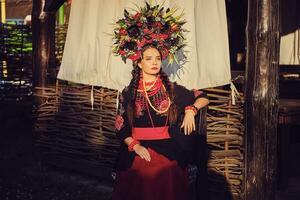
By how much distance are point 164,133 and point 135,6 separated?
2.56 m

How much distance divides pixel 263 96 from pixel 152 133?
1.28m

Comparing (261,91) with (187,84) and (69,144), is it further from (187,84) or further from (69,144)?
(69,144)

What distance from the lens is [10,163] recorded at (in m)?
9.56

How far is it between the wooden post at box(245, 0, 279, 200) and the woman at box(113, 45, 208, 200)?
2.79ft

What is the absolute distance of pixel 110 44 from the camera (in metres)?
7.64

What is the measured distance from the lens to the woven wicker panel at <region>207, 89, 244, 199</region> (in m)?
6.76

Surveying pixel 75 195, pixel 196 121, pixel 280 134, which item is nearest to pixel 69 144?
pixel 75 195

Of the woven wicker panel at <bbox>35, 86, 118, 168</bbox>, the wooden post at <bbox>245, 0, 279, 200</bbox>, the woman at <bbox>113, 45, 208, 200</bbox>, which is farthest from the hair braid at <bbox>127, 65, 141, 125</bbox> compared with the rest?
the woven wicker panel at <bbox>35, 86, 118, 168</bbox>

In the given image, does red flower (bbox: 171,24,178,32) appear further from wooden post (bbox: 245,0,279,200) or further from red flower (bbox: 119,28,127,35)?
wooden post (bbox: 245,0,279,200)

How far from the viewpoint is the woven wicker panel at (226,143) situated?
6762mm

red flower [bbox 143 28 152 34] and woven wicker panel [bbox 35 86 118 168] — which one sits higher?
red flower [bbox 143 28 152 34]

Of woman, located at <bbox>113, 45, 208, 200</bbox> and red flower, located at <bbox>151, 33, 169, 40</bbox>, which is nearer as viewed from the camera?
woman, located at <bbox>113, 45, 208, 200</bbox>

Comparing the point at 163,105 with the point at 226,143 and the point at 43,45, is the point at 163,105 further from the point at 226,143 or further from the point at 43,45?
the point at 43,45

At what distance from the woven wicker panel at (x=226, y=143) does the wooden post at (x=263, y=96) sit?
977 millimetres
